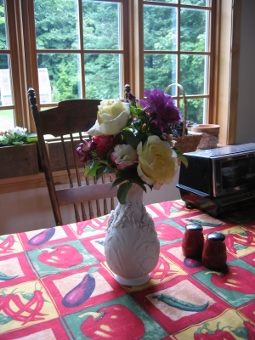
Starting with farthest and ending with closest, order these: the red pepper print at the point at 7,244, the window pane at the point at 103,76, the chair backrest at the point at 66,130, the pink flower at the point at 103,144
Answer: the window pane at the point at 103,76 < the chair backrest at the point at 66,130 < the red pepper print at the point at 7,244 < the pink flower at the point at 103,144

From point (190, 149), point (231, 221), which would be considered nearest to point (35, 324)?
point (231, 221)

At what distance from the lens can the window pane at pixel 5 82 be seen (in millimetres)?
1812

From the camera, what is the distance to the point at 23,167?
1722mm

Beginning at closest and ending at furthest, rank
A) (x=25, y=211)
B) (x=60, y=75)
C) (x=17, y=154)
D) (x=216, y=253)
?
(x=216, y=253) → (x=17, y=154) → (x=25, y=211) → (x=60, y=75)

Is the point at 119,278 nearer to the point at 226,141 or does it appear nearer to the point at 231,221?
the point at 231,221

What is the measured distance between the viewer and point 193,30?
235 centimetres

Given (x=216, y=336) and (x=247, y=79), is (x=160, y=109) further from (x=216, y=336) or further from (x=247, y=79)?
(x=247, y=79)

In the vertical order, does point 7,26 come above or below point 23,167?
above

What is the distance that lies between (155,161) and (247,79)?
6.62 feet

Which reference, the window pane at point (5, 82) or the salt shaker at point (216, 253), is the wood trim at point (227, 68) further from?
the salt shaker at point (216, 253)

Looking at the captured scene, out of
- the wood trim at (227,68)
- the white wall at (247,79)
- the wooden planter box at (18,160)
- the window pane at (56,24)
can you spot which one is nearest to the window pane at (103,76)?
the window pane at (56,24)

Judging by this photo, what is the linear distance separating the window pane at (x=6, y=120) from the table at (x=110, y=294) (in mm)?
923

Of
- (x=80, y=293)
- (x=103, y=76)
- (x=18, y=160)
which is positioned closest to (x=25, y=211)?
(x=18, y=160)

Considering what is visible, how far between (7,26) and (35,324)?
1526mm
